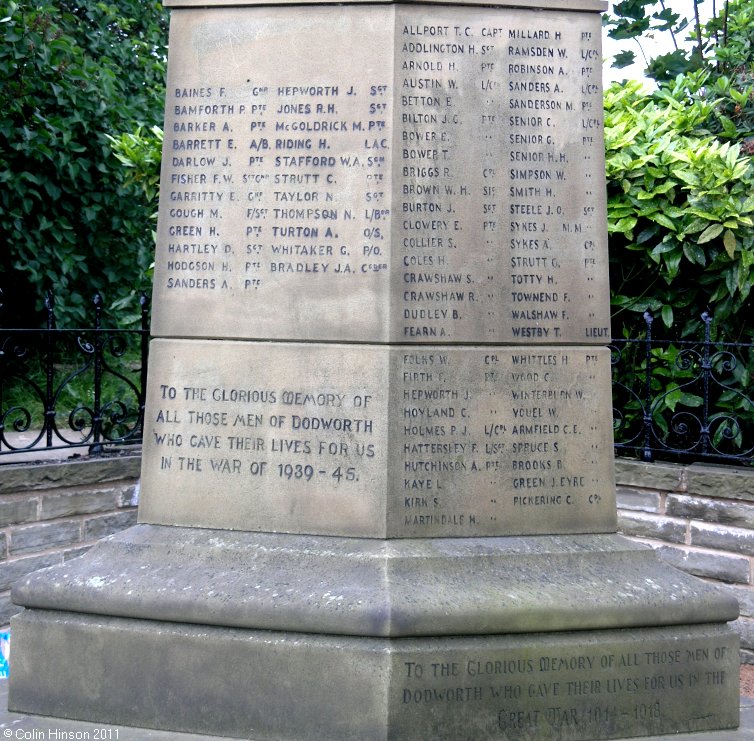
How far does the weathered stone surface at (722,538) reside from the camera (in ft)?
17.4

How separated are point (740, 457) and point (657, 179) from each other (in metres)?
1.82

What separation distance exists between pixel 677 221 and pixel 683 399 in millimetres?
Result: 1070

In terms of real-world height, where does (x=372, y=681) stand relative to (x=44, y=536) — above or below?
below

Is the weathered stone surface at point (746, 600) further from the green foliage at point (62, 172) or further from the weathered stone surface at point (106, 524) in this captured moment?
the green foliage at point (62, 172)

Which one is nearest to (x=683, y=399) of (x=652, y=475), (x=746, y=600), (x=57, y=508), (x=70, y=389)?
(x=652, y=475)

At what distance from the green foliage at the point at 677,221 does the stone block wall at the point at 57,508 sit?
3356mm

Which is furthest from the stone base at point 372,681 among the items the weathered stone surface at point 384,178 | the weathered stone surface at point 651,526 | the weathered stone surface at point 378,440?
the weathered stone surface at point 651,526

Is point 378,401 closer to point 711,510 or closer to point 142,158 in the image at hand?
point 711,510

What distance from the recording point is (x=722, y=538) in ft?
17.6

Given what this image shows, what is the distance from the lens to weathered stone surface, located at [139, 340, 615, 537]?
3.67 m

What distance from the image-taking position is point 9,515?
5496 mm

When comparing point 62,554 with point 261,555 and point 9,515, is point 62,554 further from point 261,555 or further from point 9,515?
point 261,555

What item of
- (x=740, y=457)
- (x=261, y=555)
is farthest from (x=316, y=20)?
(x=740, y=457)

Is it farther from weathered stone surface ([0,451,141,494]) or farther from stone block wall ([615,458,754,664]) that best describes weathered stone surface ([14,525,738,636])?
weathered stone surface ([0,451,141,494])
